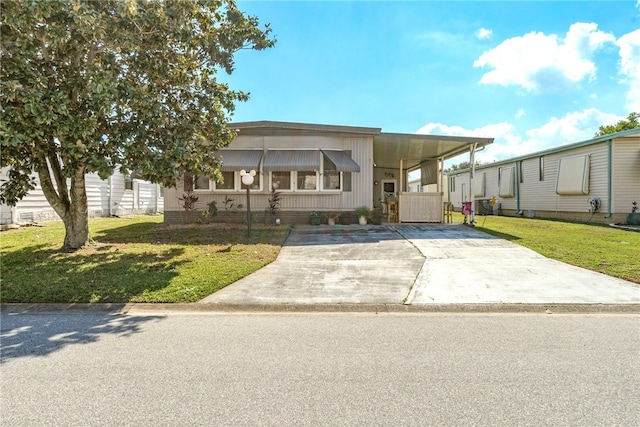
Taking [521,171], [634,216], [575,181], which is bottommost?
[634,216]

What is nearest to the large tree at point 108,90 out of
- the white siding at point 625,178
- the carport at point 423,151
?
the carport at point 423,151

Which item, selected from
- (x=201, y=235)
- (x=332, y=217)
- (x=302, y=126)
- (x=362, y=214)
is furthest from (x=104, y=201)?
(x=362, y=214)

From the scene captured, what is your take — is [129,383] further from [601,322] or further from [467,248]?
[467,248]

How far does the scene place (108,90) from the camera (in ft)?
19.2

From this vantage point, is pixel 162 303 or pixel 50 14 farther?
pixel 50 14

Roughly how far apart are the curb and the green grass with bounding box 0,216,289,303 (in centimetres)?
18

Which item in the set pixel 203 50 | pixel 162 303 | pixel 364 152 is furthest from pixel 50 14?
pixel 364 152

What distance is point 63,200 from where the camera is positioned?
8141 mm

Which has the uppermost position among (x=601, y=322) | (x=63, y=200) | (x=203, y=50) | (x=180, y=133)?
(x=203, y=50)

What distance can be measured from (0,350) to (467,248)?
8.70 metres

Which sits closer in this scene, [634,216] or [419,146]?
[634,216]

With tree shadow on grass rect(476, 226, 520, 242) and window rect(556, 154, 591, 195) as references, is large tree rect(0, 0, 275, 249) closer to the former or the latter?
tree shadow on grass rect(476, 226, 520, 242)

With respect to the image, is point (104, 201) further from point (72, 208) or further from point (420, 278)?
point (420, 278)

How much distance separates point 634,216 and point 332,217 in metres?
12.4
